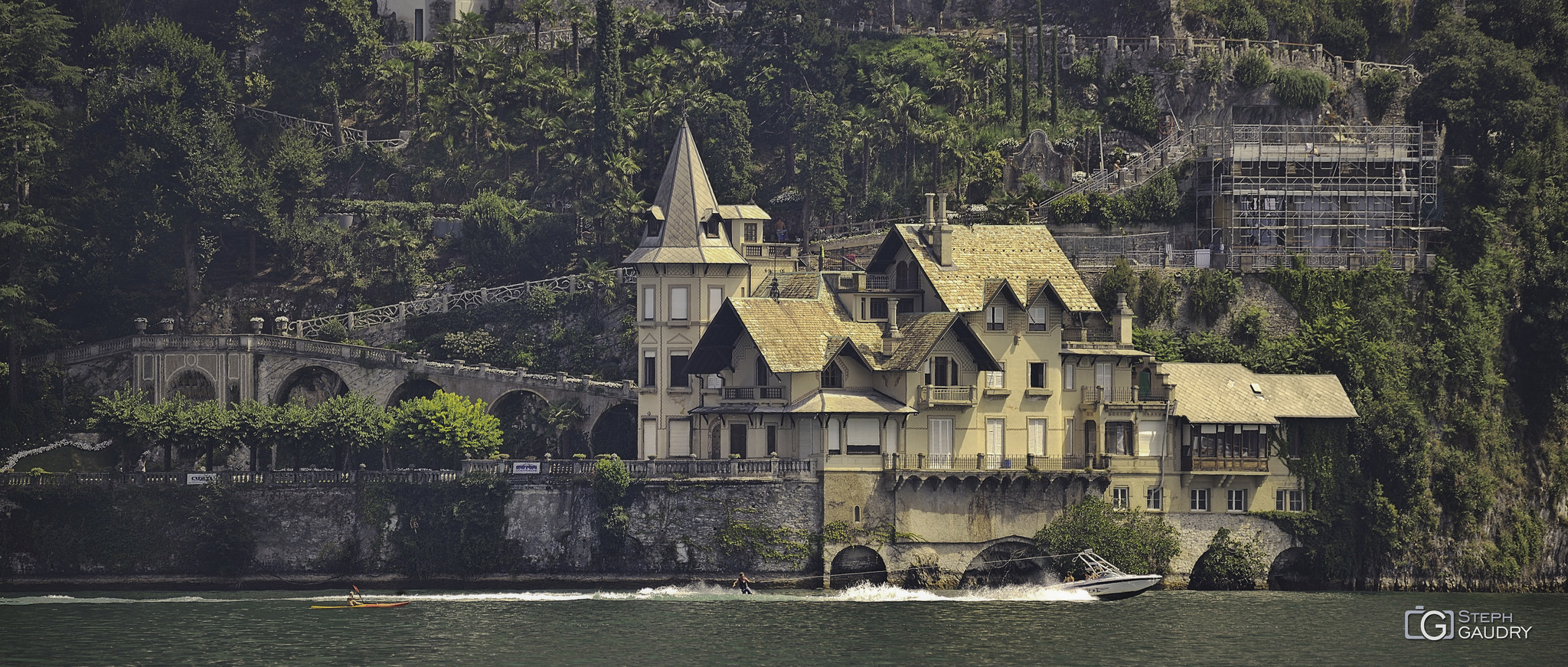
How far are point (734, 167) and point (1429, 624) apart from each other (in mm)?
51619

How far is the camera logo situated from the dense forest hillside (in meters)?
8.87

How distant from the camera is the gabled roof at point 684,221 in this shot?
11431 centimetres

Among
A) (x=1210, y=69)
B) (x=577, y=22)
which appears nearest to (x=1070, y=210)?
(x=1210, y=69)

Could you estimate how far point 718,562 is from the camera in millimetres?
103375

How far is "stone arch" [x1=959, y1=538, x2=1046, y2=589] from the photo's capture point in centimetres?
10481

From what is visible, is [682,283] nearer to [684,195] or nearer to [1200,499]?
[684,195]

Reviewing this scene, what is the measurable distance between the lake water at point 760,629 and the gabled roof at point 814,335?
9999mm

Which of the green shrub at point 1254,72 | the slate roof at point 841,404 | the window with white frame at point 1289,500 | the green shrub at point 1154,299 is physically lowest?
the window with white frame at point 1289,500

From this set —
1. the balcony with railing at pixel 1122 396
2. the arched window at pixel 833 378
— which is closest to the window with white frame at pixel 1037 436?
the balcony with railing at pixel 1122 396

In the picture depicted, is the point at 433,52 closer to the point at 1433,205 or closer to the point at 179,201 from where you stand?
the point at 179,201

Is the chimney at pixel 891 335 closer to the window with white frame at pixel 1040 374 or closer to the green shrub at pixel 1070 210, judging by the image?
the window with white frame at pixel 1040 374

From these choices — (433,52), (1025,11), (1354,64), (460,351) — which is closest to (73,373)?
(460,351)

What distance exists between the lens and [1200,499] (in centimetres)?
10731

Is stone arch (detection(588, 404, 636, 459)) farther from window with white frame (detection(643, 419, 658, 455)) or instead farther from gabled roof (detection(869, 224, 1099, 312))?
gabled roof (detection(869, 224, 1099, 312))
